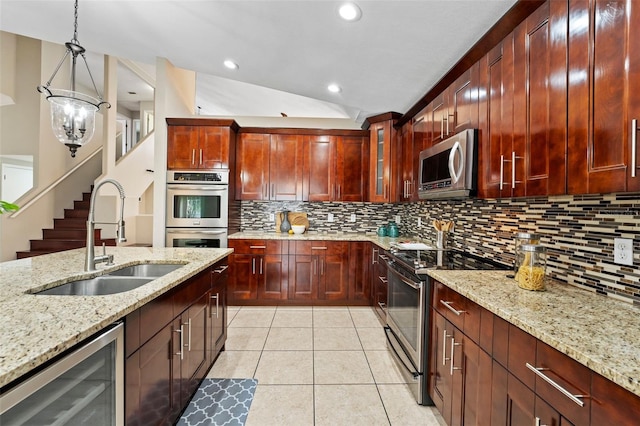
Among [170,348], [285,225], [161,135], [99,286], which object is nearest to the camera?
[170,348]

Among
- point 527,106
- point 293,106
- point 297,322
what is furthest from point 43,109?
point 527,106

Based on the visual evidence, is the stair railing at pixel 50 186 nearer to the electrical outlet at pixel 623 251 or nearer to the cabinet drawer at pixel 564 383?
the cabinet drawer at pixel 564 383

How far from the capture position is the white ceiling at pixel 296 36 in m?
1.93

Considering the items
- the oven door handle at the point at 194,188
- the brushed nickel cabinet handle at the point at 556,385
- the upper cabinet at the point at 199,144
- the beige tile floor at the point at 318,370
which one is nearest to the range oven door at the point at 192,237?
the oven door handle at the point at 194,188

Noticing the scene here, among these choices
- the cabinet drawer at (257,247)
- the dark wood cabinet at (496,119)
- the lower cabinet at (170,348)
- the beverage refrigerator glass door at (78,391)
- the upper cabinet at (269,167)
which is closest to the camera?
the beverage refrigerator glass door at (78,391)

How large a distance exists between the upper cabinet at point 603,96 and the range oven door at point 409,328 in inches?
43.4

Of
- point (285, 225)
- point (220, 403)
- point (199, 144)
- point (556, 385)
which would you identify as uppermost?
point (199, 144)

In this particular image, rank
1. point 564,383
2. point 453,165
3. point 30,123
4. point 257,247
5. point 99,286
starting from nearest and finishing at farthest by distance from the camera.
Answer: point 564,383 → point 99,286 → point 453,165 → point 257,247 → point 30,123

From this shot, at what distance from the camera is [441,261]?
7.02 ft

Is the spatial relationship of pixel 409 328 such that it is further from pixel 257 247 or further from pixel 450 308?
pixel 257 247

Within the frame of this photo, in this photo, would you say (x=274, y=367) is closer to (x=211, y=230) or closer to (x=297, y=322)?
(x=297, y=322)

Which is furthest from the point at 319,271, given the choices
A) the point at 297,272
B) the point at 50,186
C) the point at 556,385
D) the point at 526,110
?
the point at 50,186

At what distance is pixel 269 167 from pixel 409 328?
2.82 metres

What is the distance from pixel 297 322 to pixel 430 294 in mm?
1846
